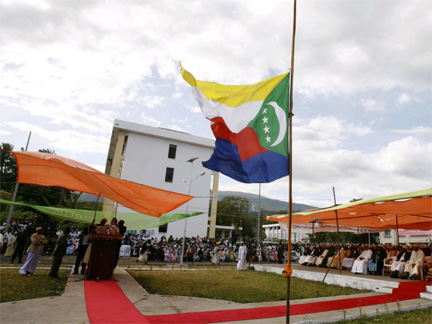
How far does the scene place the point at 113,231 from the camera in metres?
10.0

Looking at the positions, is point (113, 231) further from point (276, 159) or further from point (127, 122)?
point (127, 122)

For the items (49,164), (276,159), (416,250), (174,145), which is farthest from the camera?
(174,145)

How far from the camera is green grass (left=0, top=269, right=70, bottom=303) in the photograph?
708cm

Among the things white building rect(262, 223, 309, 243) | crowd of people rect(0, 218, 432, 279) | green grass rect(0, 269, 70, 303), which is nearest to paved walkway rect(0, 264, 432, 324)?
green grass rect(0, 269, 70, 303)

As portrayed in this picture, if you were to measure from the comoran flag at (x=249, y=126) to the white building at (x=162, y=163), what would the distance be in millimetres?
29929

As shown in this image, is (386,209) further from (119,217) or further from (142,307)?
(119,217)

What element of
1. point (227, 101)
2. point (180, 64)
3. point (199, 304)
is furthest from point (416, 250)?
point (180, 64)

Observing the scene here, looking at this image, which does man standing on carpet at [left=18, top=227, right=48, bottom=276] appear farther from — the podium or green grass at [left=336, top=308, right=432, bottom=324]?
green grass at [left=336, top=308, right=432, bottom=324]

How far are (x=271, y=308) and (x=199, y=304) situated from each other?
71.6 inches

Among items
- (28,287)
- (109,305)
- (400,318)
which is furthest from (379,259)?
(28,287)

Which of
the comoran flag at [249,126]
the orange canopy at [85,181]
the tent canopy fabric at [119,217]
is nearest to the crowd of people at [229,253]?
the tent canopy fabric at [119,217]

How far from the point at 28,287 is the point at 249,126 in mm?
7707

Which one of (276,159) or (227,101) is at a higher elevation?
(227,101)

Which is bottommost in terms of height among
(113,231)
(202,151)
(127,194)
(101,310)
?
(101,310)
